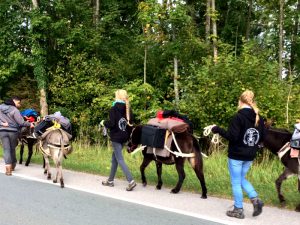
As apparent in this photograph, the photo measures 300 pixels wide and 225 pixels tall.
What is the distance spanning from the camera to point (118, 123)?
8789 mm

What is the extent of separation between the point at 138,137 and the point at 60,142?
5.83ft

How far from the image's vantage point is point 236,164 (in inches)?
256

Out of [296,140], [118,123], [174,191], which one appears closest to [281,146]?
[296,140]

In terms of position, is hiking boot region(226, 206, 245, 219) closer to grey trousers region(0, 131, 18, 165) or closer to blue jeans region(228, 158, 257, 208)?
blue jeans region(228, 158, 257, 208)

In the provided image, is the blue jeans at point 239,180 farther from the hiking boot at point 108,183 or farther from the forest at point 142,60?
the forest at point 142,60

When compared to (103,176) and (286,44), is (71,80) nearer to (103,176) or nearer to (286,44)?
(103,176)

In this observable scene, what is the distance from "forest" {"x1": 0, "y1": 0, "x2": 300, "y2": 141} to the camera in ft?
45.5

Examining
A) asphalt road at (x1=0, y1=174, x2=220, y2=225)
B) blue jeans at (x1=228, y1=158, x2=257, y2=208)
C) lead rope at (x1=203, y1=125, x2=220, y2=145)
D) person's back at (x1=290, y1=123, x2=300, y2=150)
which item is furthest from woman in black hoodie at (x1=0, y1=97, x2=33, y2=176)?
person's back at (x1=290, y1=123, x2=300, y2=150)

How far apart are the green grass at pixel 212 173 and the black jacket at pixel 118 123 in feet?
4.58

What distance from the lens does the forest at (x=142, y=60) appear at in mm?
13867

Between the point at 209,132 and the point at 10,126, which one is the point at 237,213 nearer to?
the point at 209,132

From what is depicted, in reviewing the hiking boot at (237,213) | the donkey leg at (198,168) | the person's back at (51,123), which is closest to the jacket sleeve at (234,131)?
the hiking boot at (237,213)

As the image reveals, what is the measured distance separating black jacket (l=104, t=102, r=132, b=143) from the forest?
217 inches

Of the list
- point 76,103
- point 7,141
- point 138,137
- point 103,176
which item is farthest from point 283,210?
point 76,103
